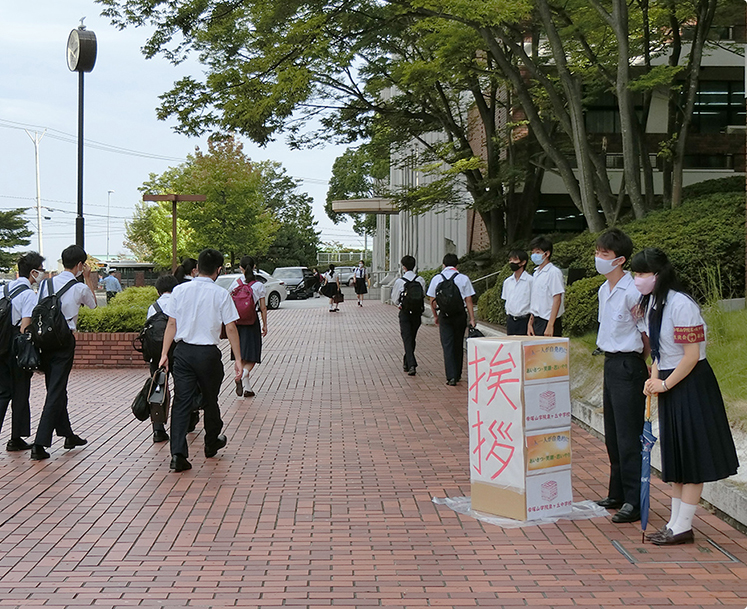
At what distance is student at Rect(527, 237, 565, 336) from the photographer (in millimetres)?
8484

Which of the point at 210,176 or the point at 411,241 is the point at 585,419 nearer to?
the point at 411,241

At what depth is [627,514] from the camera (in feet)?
18.5

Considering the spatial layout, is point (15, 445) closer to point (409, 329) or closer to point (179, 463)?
point (179, 463)

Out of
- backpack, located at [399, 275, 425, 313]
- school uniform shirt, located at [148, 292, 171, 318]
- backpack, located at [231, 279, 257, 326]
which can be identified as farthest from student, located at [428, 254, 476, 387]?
school uniform shirt, located at [148, 292, 171, 318]

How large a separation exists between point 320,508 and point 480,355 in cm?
157

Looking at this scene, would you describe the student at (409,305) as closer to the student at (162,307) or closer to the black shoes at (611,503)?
the student at (162,307)

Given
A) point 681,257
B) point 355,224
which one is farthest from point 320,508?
point 355,224

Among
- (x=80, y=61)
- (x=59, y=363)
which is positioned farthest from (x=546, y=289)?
(x=80, y=61)

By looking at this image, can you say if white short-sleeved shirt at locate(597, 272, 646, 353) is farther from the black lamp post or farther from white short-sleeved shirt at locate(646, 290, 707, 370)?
the black lamp post

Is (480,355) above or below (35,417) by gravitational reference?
above

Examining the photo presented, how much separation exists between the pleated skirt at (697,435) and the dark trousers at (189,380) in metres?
3.70

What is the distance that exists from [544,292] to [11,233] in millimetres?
66796

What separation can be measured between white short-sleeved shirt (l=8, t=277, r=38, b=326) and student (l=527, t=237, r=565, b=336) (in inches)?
188

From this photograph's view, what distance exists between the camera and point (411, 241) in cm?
4416
